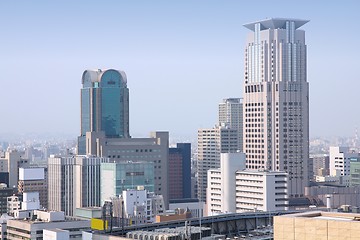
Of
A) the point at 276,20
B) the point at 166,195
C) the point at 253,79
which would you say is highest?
the point at 276,20

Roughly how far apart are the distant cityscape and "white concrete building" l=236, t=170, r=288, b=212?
0.32 feet

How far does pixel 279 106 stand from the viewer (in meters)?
111

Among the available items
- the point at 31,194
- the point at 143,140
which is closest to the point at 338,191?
the point at 143,140

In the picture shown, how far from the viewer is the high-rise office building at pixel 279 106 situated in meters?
110

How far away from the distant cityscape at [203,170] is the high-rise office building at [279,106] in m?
0.13

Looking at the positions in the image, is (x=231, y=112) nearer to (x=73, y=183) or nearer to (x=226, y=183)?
(x=73, y=183)

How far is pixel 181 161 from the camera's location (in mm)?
148000

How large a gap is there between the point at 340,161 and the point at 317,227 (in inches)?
5006

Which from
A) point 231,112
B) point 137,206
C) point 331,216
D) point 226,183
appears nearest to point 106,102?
point 231,112

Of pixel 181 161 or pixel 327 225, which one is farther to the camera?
pixel 181 161

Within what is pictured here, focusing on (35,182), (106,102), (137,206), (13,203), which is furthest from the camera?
(106,102)

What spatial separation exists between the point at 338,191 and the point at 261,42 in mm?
24026

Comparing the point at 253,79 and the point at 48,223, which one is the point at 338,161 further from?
the point at 48,223

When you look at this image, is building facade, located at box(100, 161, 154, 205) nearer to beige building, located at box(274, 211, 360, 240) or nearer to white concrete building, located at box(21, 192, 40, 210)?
white concrete building, located at box(21, 192, 40, 210)
